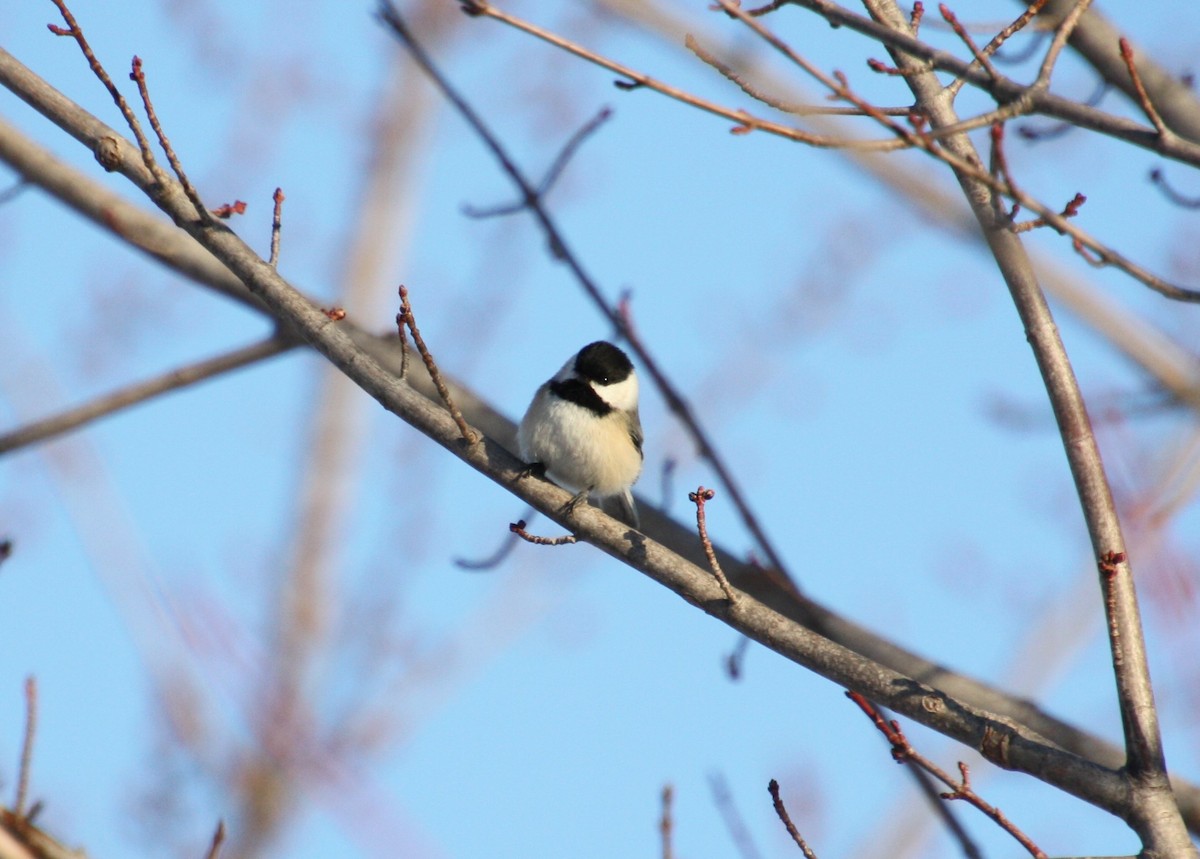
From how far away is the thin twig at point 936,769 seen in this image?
2.25 metres

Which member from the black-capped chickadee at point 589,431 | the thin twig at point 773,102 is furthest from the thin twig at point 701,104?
the black-capped chickadee at point 589,431

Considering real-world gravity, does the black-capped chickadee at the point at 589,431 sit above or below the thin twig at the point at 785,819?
above

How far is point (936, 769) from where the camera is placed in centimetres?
227

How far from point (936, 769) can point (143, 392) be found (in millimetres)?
2729

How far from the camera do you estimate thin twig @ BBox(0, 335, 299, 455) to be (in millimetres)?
3752

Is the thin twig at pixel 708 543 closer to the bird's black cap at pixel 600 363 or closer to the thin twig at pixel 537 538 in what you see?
the thin twig at pixel 537 538

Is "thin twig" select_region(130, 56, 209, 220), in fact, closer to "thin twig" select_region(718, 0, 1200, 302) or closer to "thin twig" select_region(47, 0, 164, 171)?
"thin twig" select_region(47, 0, 164, 171)

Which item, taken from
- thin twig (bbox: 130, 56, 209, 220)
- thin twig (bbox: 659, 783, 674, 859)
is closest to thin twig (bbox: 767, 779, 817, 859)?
thin twig (bbox: 659, 783, 674, 859)

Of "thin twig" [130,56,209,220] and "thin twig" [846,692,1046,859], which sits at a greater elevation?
"thin twig" [130,56,209,220]

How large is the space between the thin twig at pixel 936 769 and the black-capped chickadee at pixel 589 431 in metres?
1.42

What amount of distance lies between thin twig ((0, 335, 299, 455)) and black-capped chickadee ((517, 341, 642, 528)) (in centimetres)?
83

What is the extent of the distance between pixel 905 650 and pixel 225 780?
7.76 meters

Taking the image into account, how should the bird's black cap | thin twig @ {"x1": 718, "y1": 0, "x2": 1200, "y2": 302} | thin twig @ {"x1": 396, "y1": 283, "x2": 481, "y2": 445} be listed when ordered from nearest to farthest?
thin twig @ {"x1": 718, "y1": 0, "x2": 1200, "y2": 302}
thin twig @ {"x1": 396, "y1": 283, "x2": 481, "y2": 445}
the bird's black cap

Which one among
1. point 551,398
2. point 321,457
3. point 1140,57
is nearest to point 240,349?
point 551,398
